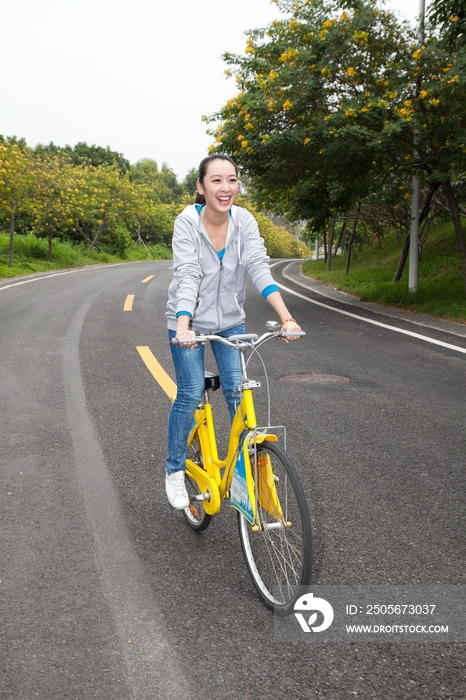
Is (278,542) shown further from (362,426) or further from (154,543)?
(362,426)

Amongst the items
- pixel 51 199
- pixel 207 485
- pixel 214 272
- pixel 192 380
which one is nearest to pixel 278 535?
pixel 207 485

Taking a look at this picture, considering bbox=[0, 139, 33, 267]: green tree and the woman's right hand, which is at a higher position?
bbox=[0, 139, 33, 267]: green tree

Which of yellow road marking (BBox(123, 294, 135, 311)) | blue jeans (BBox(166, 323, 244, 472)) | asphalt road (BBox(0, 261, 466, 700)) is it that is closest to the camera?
asphalt road (BBox(0, 261, 466, 700))

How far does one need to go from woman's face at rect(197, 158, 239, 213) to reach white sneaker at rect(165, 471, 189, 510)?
4.93 ft

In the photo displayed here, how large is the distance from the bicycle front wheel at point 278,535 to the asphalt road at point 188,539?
12 centimetres

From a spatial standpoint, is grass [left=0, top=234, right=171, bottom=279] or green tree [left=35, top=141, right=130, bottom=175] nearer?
grass [left=0, top=234, right=171, bottom=279]

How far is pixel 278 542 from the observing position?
316cm

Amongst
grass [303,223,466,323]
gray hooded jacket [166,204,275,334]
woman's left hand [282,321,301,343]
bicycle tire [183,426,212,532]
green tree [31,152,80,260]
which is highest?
green tree [31,152,80,260]

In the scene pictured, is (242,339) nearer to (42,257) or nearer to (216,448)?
(216,448)

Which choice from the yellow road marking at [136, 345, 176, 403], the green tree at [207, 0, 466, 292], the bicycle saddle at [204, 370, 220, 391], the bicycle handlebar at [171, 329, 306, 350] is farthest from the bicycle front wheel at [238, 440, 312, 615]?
the green tree at [207, 0, 466, 292]

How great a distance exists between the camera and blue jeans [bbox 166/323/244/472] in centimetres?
363

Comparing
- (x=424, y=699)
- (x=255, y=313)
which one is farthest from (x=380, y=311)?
(x=424, y=699)

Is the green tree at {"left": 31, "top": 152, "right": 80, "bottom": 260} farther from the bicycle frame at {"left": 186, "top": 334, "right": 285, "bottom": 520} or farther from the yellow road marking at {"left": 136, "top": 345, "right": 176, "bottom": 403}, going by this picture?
the bicycle frame at {"left": 186, "top": 334, "right": 285, "bottom": 520}

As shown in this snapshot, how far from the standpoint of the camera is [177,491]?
12.7ft
